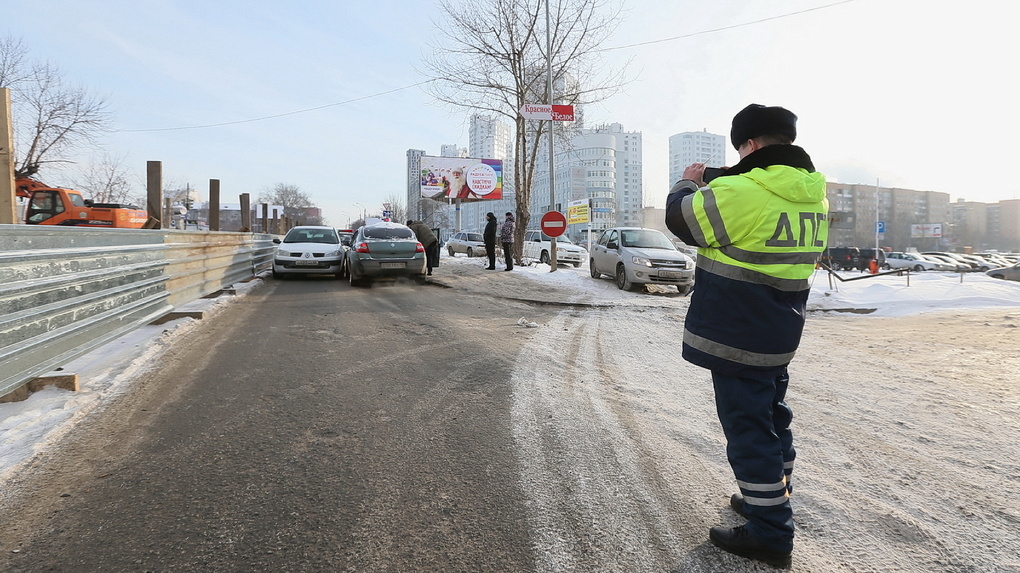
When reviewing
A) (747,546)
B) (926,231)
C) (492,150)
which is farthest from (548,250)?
(926,231)

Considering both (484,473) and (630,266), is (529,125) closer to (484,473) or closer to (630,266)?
(630,266)

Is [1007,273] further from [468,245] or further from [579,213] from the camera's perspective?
[468,245]

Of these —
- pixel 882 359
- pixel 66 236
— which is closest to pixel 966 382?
pixel 882 359

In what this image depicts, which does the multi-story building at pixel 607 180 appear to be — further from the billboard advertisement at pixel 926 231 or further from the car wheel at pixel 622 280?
the car wheel at pixel 622 280

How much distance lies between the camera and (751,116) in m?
2.25

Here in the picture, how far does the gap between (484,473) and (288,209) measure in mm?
110503

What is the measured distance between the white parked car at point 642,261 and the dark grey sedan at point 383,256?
4673 millimetres

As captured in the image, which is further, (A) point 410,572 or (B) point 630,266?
(B) point 630,266

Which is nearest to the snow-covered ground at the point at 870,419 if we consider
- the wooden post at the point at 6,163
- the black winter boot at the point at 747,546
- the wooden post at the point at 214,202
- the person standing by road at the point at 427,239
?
the black winter boot at the point at 747,546

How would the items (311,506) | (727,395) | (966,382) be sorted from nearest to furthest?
(727,395) → (311,506) → (966,382)

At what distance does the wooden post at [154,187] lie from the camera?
10.3 m

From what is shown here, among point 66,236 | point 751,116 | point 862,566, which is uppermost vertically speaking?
point 751,116

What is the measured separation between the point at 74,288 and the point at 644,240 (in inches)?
455

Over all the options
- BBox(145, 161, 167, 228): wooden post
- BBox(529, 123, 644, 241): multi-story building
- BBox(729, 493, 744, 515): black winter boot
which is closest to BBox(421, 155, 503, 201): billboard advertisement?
BBox(145, 161, 167, 228): wooden post
